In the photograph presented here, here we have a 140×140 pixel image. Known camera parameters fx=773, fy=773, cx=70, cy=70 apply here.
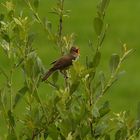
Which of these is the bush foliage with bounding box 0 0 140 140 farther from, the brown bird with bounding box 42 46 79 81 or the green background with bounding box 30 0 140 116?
the green background with bounding box 30 0 140 116

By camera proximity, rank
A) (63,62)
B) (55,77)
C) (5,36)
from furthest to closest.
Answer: (63,62)
(55,77)
(5,36)

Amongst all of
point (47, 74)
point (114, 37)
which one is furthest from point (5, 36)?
point (114, 37)

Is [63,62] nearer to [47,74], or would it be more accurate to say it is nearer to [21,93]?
[47,74]

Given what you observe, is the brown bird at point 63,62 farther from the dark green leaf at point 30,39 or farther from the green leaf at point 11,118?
the green leaf at point 11,118

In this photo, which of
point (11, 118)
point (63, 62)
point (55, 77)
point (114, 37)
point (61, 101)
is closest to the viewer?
point (61, 101)

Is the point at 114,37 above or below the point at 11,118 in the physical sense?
below

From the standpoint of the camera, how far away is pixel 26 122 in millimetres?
2520

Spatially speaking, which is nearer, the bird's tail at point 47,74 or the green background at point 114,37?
the bird's tail at point 47,74

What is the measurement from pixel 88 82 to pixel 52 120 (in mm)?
173

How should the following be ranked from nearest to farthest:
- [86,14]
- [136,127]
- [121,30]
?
[136,127] < [121,30] < [86,14]

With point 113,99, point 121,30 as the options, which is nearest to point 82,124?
point 113,99

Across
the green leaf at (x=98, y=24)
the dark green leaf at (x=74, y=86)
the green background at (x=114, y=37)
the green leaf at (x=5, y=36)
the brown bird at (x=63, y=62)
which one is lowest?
the green background at (x=114, y=37)

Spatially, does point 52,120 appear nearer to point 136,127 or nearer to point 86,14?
point 136,127

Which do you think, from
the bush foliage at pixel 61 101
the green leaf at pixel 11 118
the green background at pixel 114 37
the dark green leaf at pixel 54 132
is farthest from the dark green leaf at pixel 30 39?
the green background at pixel 114 37
